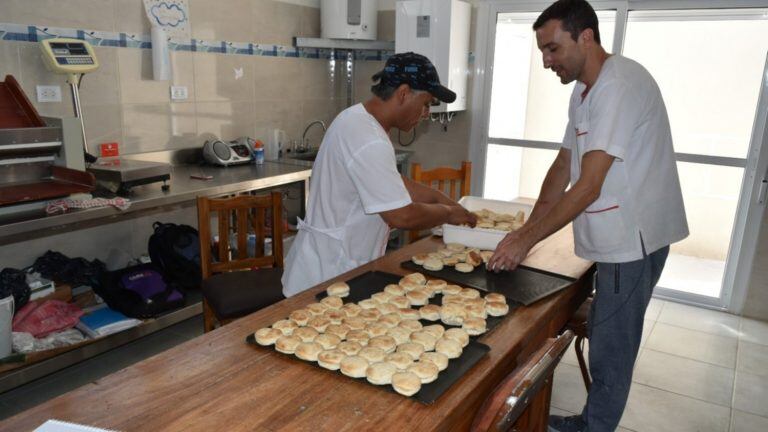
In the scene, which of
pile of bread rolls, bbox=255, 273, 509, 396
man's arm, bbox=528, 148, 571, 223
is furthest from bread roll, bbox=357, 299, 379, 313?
man's arm, bbox=528, 148, 571, 223

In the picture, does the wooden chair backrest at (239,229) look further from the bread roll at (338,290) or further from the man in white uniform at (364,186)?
the bread roll at (338,290)

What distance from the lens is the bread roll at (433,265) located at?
189 centimetres

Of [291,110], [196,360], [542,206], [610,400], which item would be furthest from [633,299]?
[291,110]

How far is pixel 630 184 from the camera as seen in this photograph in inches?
74.2

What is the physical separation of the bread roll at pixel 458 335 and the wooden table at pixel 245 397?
0.06 metres

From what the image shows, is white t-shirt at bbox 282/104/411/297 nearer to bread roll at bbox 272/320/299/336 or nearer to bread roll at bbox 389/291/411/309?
bread roll at bbox 389/291/411/309

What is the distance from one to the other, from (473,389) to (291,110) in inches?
147

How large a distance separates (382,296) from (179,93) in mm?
2647

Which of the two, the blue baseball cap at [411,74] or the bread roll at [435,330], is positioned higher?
the blue baseball cap at [411,74]

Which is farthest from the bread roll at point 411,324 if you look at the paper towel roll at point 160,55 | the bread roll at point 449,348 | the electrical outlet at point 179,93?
the electrical outlet at point 179,93

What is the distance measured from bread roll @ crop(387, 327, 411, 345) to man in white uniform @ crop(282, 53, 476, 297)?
1.63 ft

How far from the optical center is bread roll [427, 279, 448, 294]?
1686 millimetres

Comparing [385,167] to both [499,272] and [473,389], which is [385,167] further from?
[473,389]

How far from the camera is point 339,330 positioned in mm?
1361
